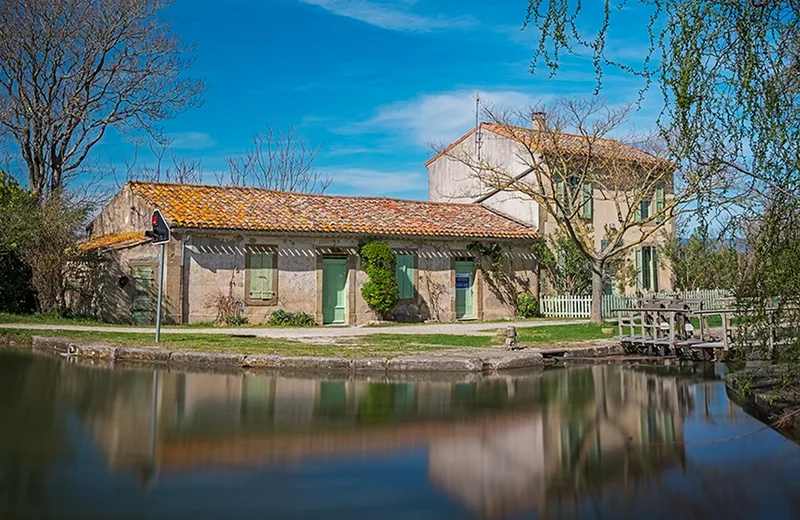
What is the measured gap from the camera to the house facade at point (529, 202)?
2844 centimetres

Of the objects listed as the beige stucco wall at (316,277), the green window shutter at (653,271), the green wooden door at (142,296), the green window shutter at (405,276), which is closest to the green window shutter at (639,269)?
the green window shutter at (653,271)

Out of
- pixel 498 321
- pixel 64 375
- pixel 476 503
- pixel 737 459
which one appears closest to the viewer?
pixel 476 503

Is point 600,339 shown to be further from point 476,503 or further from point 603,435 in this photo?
point 476,503

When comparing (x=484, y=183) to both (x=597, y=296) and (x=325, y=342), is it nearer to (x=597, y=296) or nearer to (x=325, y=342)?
(x=597, y=296)

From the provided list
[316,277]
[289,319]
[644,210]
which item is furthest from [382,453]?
[644,210]

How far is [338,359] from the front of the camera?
12258mm

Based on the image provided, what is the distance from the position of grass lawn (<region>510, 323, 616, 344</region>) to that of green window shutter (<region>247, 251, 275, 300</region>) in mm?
8136

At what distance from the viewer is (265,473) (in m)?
5.21

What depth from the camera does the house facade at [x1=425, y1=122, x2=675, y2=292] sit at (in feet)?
93.3

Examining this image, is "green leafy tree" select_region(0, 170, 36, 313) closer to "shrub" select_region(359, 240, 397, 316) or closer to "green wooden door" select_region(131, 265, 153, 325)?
"green wooden door" select_region(131, 265, 153, 325)

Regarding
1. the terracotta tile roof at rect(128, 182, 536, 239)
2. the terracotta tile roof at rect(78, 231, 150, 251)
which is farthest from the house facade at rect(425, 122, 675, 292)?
the terracotta tile roof at rect(78, 231, 150, 251)

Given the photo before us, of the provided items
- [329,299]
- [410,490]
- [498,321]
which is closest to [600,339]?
[498,321]

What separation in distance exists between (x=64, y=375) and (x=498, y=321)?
54.6 feet

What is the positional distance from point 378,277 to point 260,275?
4008mm
